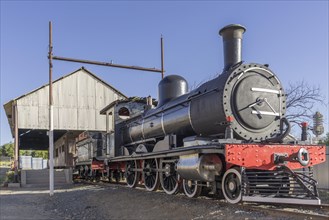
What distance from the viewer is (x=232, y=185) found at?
7.56 meters

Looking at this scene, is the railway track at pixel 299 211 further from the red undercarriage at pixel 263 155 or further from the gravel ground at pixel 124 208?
the red undercarriage at pixel 263 155

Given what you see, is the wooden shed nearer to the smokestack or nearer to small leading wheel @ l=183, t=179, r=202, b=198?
small leading wheel @ l=183, t=179, r=202, b=198

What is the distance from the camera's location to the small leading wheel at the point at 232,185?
7312 mm

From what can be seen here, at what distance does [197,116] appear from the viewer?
895 centimetres

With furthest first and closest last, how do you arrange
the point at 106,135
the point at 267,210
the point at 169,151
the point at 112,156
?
the point at 106,135, the point at 112,156, the point at 169,151, the point at 267,210

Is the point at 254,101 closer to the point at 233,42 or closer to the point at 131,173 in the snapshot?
the point at 233,42

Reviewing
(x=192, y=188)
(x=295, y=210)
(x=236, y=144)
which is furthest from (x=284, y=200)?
(x=192, y=188)

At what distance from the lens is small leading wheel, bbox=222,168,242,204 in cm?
731

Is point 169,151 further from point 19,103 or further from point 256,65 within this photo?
point 19,103

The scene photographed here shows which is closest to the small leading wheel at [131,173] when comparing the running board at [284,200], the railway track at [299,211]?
the railway track at [299,211]

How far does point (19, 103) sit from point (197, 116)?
65.9 feet

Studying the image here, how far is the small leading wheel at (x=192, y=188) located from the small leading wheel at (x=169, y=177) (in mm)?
462

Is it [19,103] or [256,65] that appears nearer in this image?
[256,65]

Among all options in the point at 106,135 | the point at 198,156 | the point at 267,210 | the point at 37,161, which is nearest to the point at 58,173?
the point at 106,135
